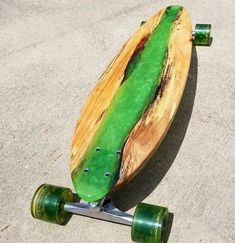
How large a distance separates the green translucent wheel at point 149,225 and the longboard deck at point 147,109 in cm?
23

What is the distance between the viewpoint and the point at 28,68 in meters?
4.32

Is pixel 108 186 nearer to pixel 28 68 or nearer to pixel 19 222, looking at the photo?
pixel 19 222

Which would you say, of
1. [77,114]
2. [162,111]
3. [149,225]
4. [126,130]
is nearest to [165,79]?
[162,111]

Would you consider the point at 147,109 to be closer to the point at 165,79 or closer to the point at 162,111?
the point at 162,111

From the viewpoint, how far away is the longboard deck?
2785 millimetres

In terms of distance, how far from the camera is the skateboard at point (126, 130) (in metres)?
2.61

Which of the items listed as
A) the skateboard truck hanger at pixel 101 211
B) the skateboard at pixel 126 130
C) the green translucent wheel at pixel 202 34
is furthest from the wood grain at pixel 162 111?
the green translucent wheel at pixel 202 34

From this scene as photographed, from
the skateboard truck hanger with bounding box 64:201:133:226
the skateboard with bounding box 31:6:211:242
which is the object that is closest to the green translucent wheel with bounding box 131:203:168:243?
the skateboard with bounding box 31:6:211:242

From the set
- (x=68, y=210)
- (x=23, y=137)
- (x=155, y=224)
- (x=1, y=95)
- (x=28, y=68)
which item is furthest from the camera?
(x=28, y=68)

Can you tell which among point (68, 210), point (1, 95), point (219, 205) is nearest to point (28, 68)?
point (1, 95)

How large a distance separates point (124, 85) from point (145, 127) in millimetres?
499

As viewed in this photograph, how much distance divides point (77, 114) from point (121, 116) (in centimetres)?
79

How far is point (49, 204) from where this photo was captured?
2688 millimetres

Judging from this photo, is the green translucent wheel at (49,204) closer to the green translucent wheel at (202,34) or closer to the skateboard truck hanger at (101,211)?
the skateboard truck hanger at (101,211)
